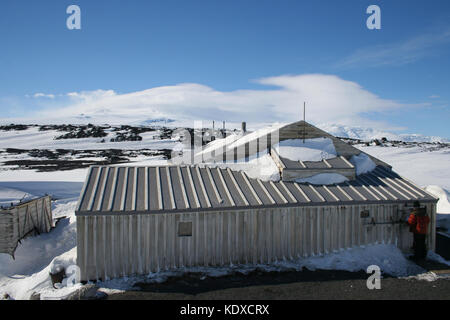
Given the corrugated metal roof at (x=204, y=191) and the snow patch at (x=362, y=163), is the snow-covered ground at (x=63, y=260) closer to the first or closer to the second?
the corrugated metal roof at (x=204, y=191)

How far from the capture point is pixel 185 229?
10367 mm

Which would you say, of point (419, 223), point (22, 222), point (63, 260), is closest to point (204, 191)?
point (63, 260)

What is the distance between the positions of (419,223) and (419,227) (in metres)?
0.14

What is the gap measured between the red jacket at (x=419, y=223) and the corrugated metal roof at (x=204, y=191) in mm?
818

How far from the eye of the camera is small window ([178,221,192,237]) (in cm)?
1033

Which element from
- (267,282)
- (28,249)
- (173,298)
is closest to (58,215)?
(28,249)

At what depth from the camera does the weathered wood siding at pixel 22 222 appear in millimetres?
13266

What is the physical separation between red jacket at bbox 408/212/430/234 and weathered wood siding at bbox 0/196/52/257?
15.7 metres

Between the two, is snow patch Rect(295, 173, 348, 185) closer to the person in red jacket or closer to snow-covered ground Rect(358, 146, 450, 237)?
the person in red jacket

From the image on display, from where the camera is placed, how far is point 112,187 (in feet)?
36.3

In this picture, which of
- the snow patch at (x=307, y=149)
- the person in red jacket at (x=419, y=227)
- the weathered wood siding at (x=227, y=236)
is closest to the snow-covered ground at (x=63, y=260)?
the weathered wood siding at (x=227, y=236)

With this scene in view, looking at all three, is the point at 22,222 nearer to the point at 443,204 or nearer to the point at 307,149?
the point at 307,149
